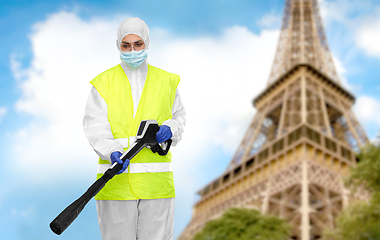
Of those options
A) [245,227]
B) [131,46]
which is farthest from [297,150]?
[131,46]

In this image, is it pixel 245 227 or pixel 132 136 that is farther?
pixel 245 227

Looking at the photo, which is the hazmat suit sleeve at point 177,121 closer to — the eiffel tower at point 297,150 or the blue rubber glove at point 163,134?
the blue rubber glove at point 163,134

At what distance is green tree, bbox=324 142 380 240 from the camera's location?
430 inches

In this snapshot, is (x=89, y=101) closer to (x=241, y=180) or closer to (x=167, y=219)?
(x=167, y=219)

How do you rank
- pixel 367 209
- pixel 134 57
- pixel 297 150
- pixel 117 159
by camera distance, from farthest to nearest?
pixel 297 150 < pixel 367 209 < pixel 134 57 < pixel 117 159

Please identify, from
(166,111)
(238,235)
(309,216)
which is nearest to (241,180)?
(309,216)

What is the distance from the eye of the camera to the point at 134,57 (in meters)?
2.29

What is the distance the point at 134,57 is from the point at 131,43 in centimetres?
10

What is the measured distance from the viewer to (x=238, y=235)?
13578mm

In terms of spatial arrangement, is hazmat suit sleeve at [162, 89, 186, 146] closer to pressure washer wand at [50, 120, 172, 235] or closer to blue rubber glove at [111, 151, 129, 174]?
pressure washer wand at [50, 120, 172, 235]

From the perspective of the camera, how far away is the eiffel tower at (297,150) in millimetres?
16438

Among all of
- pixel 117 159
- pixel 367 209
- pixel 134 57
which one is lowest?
pixel 117 159

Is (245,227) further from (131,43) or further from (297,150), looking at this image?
(131,43)

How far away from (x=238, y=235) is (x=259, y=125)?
12.5 meters
